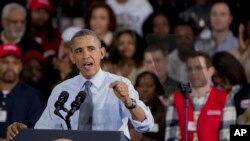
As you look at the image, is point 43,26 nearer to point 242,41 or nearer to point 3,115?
point 3,115

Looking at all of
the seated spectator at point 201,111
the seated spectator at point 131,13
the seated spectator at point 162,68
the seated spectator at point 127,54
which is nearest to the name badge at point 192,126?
the seated spectator at point 201,111

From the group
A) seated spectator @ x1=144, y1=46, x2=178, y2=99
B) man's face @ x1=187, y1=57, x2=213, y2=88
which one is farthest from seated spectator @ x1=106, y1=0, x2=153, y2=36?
man's face @ x1=187, y1=57, x2=213, y2=88

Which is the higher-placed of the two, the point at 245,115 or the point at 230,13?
the point at 230,13

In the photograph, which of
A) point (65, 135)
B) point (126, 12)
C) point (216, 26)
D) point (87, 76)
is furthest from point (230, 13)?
point (65, 135)

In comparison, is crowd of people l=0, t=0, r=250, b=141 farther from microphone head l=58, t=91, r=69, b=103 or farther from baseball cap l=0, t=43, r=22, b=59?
microphone head l=58, t=91, r=69, b=103

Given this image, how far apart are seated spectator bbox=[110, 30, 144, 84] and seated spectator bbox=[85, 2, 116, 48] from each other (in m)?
0.44

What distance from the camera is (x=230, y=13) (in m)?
10.5

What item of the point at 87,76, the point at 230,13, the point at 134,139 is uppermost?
the point at 230,13

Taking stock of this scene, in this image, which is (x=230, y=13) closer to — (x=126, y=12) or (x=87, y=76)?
(x=126, y=12)

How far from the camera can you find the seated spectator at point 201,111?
27.9 feet

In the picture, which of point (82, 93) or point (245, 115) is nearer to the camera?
point (82, 93)

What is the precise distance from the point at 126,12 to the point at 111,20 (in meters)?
0.42

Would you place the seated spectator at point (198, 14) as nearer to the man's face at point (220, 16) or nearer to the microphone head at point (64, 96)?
the man's face at point (220, 16)

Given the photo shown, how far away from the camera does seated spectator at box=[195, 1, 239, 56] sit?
1045 cm
